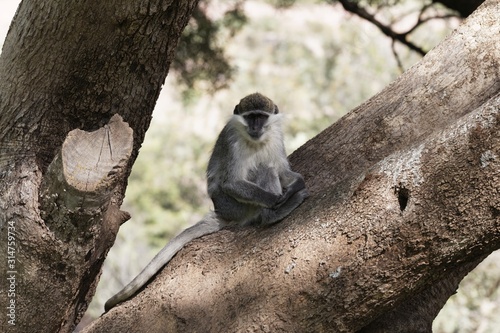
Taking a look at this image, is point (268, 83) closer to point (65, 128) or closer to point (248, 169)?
point (248, 169)

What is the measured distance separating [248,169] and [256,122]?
25 cm

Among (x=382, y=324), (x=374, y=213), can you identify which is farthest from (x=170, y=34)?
(x=382, y=324)

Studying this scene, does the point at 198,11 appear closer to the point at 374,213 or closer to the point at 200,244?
the point at 200,244

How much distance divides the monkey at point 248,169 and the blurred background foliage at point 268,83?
1931 millimetres

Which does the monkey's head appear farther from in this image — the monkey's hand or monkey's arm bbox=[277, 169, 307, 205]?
the monkey's hand

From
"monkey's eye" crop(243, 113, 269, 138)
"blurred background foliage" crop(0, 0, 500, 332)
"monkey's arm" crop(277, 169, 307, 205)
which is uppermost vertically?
"blurred background foliage" crop(0, 0, 500, 332)

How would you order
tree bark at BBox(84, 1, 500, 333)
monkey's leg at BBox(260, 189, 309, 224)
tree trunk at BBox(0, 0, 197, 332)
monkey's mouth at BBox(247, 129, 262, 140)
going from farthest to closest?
monkey's mouth at BBox(247, 129, 262, 140) < monkey's leg at BBox(260, 189, 309, 224) < tree trunk at BBox(0, 0, 197, 332) < tree bark at BBox(84, 1, 500, 333)

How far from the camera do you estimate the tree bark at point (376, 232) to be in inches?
93.4

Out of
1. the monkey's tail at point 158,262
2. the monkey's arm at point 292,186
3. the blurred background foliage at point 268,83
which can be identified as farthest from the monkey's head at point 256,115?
the blurred background foliage at point 268,83

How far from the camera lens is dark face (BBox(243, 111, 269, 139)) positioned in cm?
378

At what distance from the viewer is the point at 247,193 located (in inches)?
144

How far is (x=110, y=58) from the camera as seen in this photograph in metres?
2.91

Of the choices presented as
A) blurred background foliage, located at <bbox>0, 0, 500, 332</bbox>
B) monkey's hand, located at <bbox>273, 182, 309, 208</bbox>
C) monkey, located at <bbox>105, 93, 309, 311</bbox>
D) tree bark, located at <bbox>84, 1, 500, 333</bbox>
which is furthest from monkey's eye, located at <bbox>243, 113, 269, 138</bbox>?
blurred background foliage, located at <bbox>0, 0, 500, 332</bbox>

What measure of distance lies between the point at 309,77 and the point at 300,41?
247 cm
